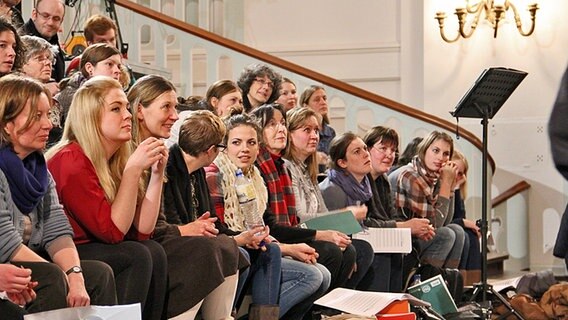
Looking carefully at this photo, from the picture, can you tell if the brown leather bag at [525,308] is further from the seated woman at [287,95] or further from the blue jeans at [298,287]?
the seated woman at [287,95]

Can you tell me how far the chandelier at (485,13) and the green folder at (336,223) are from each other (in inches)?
168

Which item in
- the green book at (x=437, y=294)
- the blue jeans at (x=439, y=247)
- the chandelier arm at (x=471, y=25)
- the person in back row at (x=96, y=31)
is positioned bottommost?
the green book at (x=437, y=294)

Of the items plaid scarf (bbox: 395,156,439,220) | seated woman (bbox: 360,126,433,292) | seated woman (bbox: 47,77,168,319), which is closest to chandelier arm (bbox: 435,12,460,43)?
plaid scarf (bbox: 395,156,439,220)

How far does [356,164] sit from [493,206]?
12.0ft

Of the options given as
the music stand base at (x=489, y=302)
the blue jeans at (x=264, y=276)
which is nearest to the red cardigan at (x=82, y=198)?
the blue jeans at (x=264, y=276)

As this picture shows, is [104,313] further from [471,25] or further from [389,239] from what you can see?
[471,25]

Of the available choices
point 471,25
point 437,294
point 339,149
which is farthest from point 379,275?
point 471,25

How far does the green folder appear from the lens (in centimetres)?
487

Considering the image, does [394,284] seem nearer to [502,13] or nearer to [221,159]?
[221,159]

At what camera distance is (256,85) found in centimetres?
582

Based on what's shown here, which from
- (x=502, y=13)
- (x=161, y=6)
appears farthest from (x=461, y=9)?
(x=161, y=6)

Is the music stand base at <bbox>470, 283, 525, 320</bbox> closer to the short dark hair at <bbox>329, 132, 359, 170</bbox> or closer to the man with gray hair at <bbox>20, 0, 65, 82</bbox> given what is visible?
the short dark hair at <bbox>329, 132, 359, 170</bbox>

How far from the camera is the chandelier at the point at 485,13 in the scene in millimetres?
8742

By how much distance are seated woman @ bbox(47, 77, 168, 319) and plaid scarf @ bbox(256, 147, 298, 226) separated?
50.3 inches
